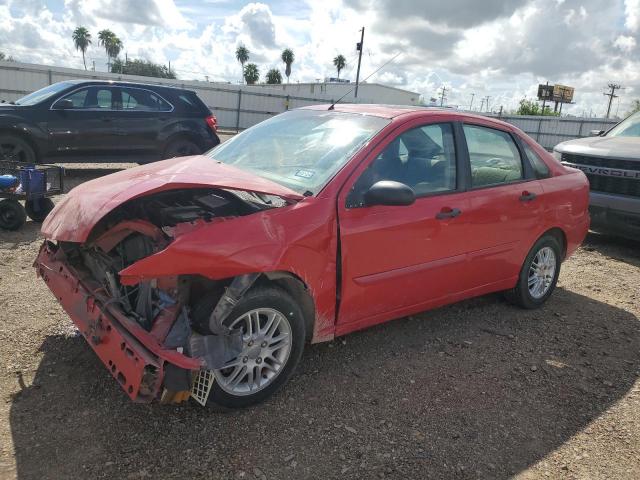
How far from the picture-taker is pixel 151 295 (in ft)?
9.61

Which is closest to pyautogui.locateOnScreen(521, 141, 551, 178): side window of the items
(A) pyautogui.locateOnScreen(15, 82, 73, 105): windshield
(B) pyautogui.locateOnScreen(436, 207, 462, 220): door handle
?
(B) pyautogui.locateOnScreen(436, 207, 462, 220): door handle

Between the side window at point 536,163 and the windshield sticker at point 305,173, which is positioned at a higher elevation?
the side window at point 536,163

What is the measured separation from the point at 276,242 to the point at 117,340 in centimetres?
96

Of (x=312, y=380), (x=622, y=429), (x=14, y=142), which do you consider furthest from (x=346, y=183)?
(x=14, y=142)

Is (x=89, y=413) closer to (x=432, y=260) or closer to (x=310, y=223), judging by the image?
(x=310, y=223)

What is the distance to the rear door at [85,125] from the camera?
356 inches

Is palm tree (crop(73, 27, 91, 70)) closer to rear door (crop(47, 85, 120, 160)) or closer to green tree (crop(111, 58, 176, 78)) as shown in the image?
green tree (crop(111, 58, 176, 78))

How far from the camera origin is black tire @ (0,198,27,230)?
6.17 metres

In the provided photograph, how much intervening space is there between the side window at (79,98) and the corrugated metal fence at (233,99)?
11.6m

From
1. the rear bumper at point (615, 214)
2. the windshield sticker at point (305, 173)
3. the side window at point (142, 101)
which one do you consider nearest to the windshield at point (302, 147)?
the windshield sticker at point (305, 173)

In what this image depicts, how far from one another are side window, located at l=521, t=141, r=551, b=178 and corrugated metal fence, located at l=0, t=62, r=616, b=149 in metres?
18.0

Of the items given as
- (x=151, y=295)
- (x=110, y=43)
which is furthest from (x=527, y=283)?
(x=110, y=43)

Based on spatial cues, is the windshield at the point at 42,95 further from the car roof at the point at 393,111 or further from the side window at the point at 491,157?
the side window at the point at 491,157

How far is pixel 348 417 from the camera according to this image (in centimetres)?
306
